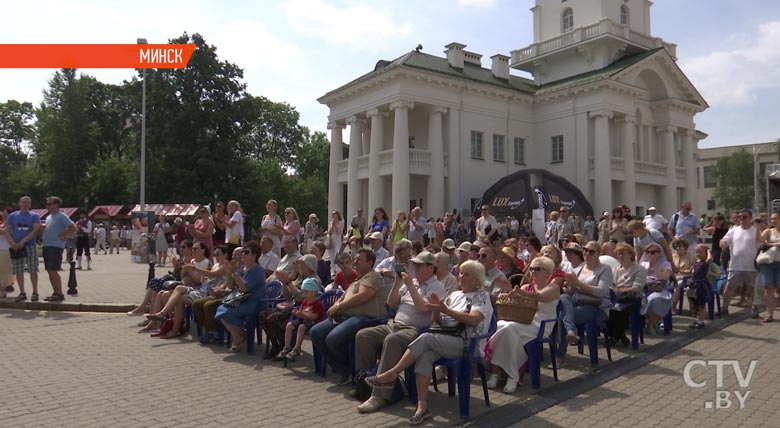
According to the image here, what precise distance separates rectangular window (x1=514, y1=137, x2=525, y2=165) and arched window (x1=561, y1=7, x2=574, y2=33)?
9680 millimetres

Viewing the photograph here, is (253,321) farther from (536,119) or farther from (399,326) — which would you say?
(536,119)

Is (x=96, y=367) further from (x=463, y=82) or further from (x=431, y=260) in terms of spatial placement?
(x=463, y=82)

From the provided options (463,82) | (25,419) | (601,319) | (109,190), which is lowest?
(25,419)

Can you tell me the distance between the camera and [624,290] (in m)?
7.72

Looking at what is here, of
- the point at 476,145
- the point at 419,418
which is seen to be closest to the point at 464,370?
the point at 419,418

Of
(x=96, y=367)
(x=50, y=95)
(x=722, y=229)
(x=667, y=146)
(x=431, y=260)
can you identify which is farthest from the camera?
(x=50, y=95)

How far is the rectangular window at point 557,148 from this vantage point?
3506 centimetres

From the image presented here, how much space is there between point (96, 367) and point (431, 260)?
444 centimetres

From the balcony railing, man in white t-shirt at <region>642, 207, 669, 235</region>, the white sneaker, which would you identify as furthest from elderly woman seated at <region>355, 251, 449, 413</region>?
the balcony railing

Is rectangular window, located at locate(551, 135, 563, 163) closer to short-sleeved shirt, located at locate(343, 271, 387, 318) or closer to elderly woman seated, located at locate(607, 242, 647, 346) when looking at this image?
elderly woman seated, located at locate(607, 242, 647, 346)

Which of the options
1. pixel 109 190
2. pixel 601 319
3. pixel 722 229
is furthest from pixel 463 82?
pixel 109 190

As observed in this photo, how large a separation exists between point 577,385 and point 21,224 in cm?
1156

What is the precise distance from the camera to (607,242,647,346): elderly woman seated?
7.70m

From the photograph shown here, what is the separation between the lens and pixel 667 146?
37.3 metres
